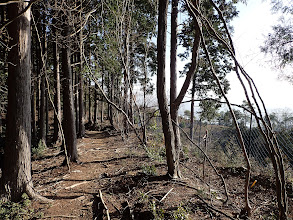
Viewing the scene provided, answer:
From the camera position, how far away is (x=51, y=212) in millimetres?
2906

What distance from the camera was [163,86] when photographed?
3.39 meters

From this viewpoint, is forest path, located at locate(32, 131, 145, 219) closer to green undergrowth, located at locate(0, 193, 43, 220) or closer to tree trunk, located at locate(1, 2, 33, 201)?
green undergrowth, located at locate(0, 193, 43, 220)

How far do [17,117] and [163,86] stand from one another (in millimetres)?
2817

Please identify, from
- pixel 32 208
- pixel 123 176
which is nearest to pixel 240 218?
pixel 123 176

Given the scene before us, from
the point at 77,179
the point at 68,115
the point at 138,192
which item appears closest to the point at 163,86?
the point at 138,192

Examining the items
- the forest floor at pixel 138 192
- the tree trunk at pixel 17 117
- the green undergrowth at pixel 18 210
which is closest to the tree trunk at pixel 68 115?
the forest floor at pixel 138 192

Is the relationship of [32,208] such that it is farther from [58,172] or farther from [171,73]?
[171,73]

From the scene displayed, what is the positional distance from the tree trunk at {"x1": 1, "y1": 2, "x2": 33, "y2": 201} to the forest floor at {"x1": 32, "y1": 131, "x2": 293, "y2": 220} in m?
0.54

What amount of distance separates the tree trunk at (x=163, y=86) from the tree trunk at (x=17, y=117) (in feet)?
8.43

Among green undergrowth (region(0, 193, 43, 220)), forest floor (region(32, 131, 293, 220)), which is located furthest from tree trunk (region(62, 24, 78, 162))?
green undergrowth (region(0, 193, 43, 220))

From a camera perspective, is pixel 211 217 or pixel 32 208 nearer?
pixel 211 217

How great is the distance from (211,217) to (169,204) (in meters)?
0.67

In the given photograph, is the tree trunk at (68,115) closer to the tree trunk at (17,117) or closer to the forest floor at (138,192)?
the forest floor at (138,192)

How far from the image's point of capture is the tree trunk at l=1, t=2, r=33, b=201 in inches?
117
